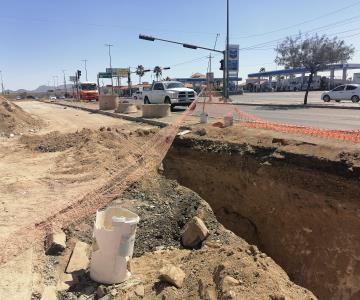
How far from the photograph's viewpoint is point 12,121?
23141 mm

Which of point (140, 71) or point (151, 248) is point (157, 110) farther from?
point (140, 71)

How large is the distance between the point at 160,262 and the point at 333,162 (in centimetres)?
335

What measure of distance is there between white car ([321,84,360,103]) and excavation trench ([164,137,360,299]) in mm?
28734

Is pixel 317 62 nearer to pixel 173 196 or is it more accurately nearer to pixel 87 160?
pixel 87 160

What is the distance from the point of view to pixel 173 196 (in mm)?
8336

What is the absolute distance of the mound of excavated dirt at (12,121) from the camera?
71.3 feet

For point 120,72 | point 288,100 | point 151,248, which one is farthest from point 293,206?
point 120,72

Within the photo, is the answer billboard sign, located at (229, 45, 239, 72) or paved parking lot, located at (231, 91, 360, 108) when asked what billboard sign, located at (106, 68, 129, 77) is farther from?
paved parking lot, located at (231, 91, 360, 108)

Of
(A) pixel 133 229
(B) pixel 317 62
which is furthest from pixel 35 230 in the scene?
(B) pixel 317 62

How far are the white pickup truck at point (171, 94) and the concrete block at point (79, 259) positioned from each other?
2269 cm

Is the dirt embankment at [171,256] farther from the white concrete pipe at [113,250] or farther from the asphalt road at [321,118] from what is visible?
the asphalt road at [321,118]

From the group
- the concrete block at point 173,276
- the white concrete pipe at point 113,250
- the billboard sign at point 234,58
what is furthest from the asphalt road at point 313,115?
the billboard sign at point 234,58

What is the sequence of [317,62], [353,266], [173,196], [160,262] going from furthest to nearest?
[317,62] → [173,196] → [353,266] → [160,262]

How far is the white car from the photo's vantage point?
34.4m
